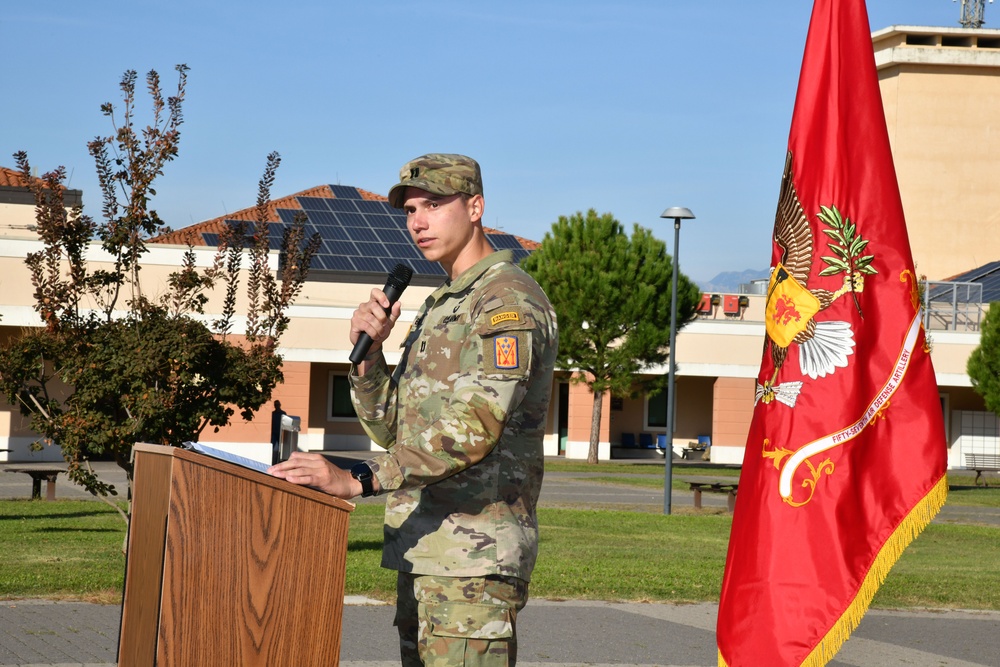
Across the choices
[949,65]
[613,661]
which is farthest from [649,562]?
[949,65]

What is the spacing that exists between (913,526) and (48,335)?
819cm

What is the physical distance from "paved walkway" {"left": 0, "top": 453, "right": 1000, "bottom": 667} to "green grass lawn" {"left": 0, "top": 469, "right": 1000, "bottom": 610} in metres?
0.71

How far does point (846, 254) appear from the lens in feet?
20.1

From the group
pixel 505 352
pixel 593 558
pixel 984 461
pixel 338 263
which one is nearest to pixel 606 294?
pixel 338 263

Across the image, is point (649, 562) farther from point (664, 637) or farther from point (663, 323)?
point (663, 323)

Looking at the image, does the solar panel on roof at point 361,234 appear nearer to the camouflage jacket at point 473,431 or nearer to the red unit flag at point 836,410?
the red unit flag at point 836,410

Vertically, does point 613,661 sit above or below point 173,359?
below

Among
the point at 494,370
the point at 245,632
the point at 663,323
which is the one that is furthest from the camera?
the point at 663,323

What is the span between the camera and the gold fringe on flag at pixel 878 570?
5828 millimetres

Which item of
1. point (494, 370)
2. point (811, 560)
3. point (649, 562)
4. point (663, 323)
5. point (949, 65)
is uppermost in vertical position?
point (949, 65)

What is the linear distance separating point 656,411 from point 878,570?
44.9m

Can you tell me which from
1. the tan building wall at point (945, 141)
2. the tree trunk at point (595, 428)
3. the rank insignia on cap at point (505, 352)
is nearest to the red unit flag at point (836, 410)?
the rank insignia on cap at point (505, 352)

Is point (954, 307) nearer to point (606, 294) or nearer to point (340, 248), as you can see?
point (606, 294)

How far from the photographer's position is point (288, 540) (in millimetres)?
3402
